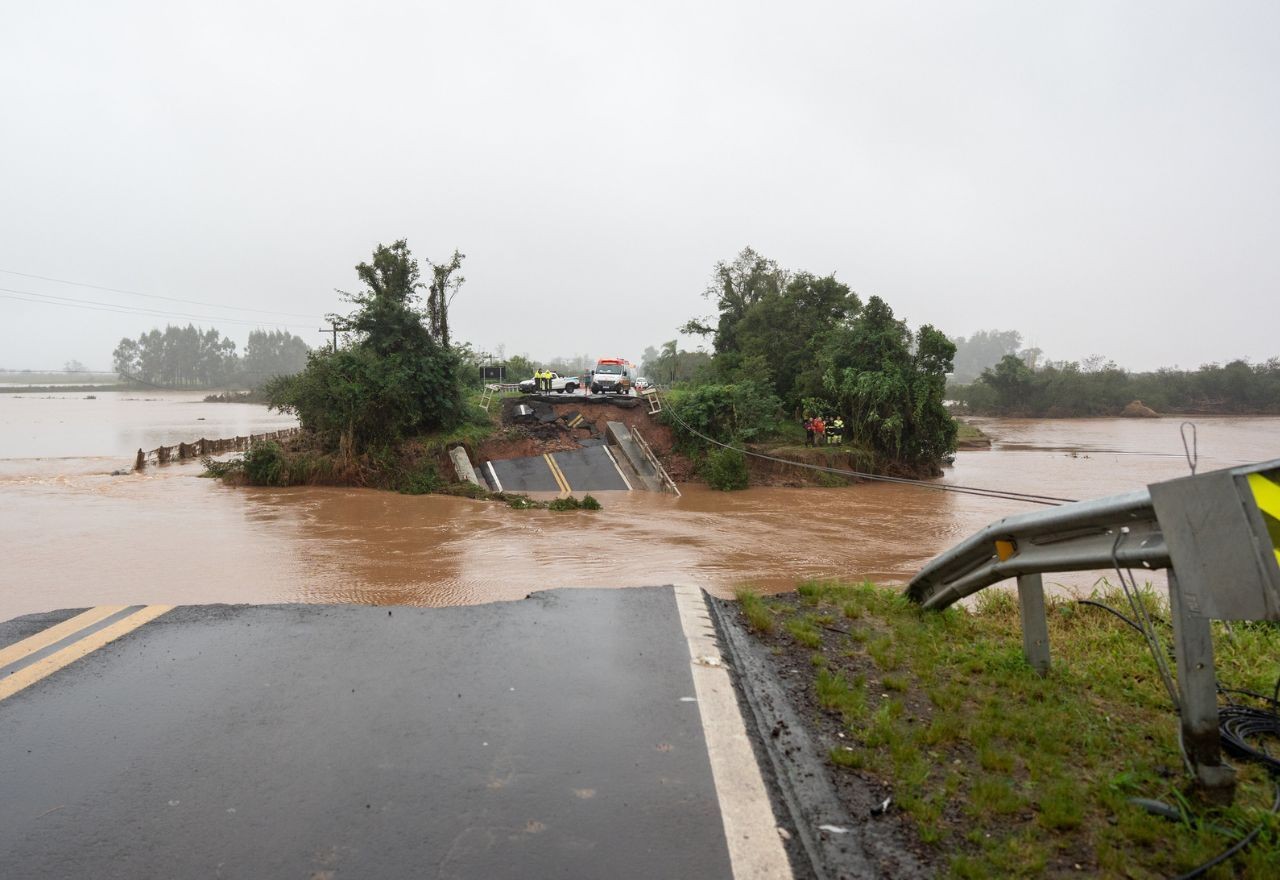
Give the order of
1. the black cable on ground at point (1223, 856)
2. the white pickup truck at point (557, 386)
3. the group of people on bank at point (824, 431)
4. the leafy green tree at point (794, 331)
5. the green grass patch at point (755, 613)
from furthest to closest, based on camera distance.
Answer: the white pickup truck at point (557, 386), the leafy green tree at point (794, 331), the group of people on bank at point (824, 431), the green grass patch at point (755, 613), the black cable on ground at point (1223, 856)

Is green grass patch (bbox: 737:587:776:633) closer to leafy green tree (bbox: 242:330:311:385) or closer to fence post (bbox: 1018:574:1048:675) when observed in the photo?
fence post (bbox: 1018:574:1048:675)

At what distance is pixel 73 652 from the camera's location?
4.88 metres

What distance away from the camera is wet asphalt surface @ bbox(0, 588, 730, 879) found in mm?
2803

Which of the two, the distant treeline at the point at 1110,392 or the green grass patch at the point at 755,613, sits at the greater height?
the distant treeline at the point at 1110,392

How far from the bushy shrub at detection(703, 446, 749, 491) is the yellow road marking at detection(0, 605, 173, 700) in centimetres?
1879

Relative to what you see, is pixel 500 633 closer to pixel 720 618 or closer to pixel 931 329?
pixel 720 618

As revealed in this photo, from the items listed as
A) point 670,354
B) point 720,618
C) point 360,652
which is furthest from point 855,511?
point 670,354

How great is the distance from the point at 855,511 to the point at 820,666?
15.7m

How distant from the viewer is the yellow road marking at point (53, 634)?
15.9 ft

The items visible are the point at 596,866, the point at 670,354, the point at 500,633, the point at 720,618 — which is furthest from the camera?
the point at 670,354

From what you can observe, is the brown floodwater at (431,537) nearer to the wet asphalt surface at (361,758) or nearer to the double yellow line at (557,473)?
the double yellow line at (557,473)

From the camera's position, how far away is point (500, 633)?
545cm

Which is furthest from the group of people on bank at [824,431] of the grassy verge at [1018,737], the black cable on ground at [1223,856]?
the black cable on ground at [1223,856]

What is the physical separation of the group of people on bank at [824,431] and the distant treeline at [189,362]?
136 m
